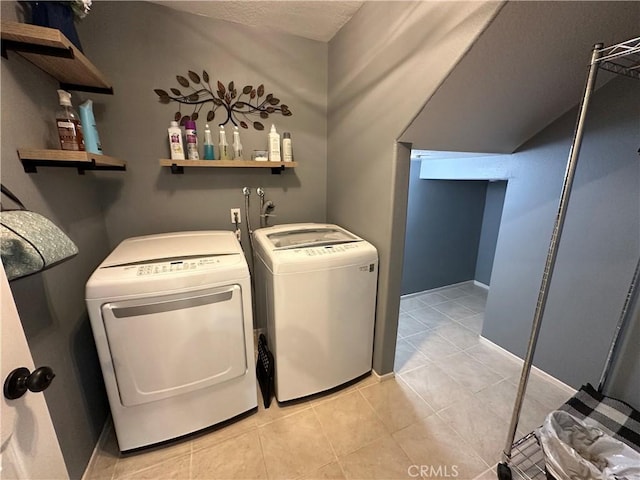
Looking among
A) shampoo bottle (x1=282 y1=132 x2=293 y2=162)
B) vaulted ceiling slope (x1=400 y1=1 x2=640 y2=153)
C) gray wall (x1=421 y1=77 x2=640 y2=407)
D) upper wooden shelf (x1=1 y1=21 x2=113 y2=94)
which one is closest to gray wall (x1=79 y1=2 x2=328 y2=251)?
shampoo bottle (x1=282 y1=132 x2=293 y2=162)

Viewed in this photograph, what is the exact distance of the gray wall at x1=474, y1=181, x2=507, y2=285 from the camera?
317 cm

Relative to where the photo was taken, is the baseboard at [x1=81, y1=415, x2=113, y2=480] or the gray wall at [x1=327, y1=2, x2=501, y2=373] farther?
the baseboard at [x1=81, y1=415, x2=113, y2=480]

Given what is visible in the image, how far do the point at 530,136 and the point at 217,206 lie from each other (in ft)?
7.21

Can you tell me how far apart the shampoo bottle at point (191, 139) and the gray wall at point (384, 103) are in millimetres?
973

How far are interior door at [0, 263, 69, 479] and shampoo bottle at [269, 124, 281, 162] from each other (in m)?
1.51

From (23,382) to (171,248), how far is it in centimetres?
88

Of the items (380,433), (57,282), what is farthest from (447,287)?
(57,282)

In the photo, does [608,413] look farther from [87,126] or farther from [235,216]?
[87,126]

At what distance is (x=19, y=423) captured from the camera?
25.3 inches

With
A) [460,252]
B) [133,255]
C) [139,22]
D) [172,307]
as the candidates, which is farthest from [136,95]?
[460,252]

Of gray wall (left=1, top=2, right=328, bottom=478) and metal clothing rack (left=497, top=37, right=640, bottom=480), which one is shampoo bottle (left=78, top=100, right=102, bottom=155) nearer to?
gray wall (left=1, top=2, right=328, bottom=478)

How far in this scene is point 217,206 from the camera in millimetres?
1990

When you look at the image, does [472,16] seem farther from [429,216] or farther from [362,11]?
[429,216]

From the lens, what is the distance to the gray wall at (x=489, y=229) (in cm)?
317
